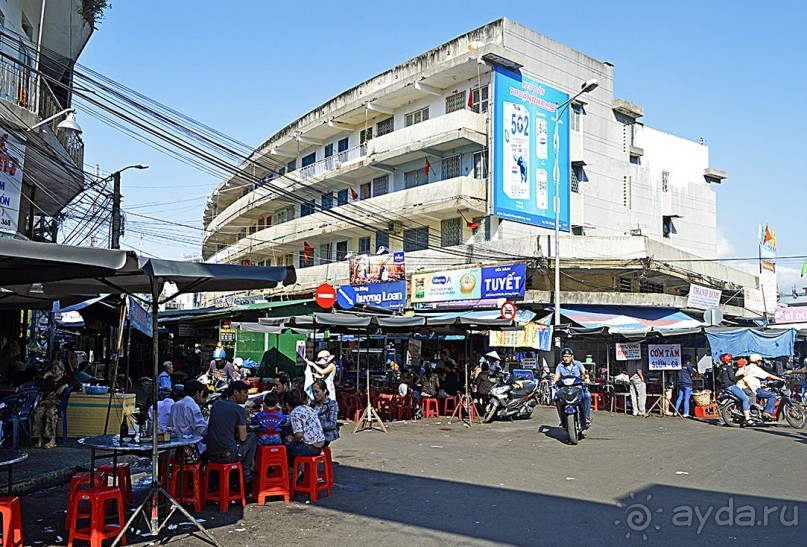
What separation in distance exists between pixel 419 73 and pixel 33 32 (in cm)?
1779

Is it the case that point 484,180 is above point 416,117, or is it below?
below

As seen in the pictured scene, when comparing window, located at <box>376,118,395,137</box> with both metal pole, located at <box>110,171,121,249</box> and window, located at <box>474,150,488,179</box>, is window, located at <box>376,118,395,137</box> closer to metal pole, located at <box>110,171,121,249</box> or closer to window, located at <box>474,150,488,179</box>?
window, located at <box>474,150,488,179</box>

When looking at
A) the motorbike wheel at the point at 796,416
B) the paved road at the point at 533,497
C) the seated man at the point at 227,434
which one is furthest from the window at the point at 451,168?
the seated man at the point at 227,434

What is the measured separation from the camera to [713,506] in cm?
815

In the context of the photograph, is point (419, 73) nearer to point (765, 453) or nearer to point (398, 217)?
point (398, 217)

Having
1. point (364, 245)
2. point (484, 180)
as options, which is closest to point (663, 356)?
point (484, 180)

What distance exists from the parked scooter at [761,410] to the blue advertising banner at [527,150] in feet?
Result: 44.5

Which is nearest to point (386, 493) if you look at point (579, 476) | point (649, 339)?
point (579, 476)

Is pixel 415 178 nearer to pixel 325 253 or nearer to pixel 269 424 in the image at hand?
pixel 325 253

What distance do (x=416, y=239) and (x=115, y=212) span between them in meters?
15.0

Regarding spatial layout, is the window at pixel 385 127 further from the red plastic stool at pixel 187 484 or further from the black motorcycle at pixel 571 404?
the red plastic stool at pixel 187 484

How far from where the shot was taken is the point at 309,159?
42406 mm

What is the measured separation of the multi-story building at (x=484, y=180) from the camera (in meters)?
29.2

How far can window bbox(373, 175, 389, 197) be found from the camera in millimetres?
35469
